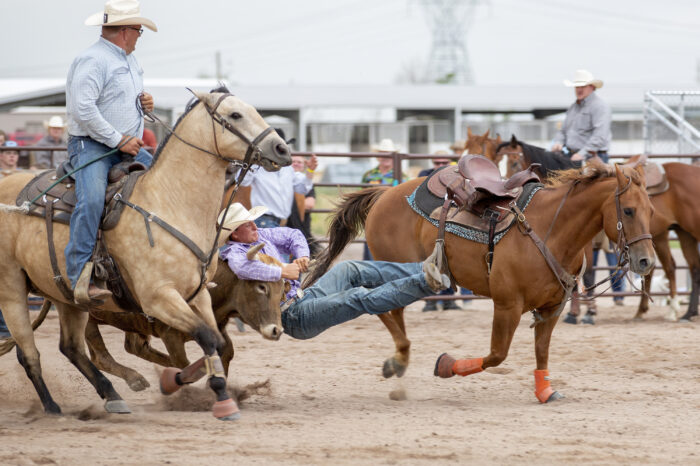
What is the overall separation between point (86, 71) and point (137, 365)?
299cm

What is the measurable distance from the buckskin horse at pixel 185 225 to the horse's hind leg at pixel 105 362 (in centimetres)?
63

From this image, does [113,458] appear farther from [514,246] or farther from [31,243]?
[514,246]

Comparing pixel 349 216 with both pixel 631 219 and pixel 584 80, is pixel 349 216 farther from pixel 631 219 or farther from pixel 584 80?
pixel 584 80

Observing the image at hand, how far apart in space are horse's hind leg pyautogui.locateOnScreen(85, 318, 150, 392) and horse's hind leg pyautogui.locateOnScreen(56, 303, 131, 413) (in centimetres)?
15

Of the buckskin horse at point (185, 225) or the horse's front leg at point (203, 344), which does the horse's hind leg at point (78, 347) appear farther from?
the horse's front leg at point (203, 344)

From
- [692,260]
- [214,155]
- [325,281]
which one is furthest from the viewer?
[692,260]

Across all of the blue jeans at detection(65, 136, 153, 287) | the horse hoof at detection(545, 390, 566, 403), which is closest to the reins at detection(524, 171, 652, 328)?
the horse hoof at detection(545, 390, 566, 403)

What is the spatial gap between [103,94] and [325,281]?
1.76 m

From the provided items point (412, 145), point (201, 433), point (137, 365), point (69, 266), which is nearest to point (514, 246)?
point (201, 433)

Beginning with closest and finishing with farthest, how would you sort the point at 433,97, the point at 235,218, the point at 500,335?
the point at 235,218, the point at 500,335, the point at 433,97

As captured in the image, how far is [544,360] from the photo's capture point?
598 centimetres

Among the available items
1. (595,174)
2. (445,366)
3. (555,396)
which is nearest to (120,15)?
(445,366)

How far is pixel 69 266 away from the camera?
5148 millimetres

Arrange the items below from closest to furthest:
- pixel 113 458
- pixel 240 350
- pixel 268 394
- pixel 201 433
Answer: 1. pixel 113 458
2. pixel 201 433
3. pixel 268 394
4. pixel 240 350
